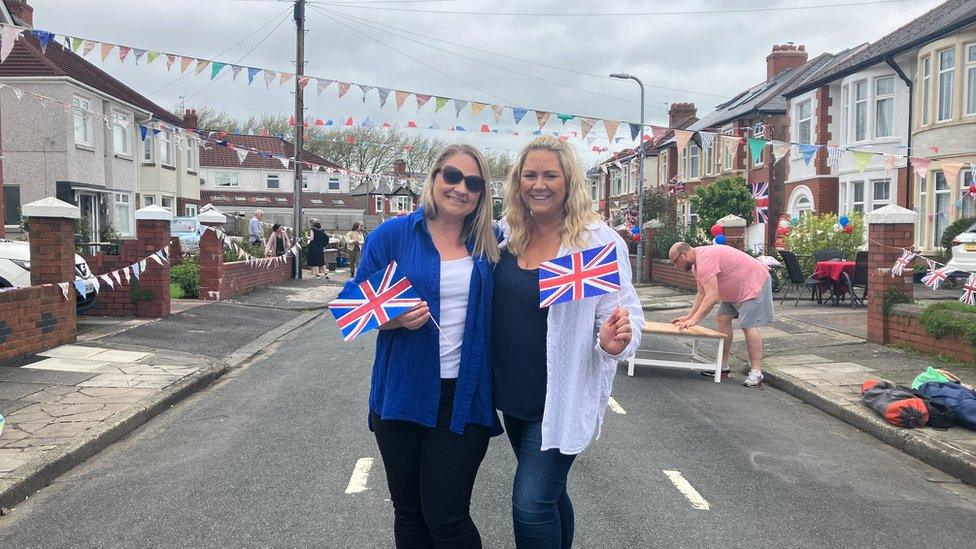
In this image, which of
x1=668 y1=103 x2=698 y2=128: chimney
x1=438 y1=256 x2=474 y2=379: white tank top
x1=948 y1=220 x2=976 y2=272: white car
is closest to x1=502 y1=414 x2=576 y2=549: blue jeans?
x1=438 y1=256 x2=474 y2=379: white tank top

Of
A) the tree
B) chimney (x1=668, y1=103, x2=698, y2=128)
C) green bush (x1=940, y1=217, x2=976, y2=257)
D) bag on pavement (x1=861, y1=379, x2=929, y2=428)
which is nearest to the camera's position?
bag on pavement (x1=861, y1=379, x2=929, y2=428)

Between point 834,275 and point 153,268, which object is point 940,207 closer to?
point 834,275

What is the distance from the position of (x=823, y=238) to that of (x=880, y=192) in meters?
7.70

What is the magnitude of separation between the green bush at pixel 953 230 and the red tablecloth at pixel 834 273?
261 inches

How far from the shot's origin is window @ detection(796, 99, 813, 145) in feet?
91.5

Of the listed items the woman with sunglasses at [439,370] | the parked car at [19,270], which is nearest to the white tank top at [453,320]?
the woman with sunglasses at [439,370]

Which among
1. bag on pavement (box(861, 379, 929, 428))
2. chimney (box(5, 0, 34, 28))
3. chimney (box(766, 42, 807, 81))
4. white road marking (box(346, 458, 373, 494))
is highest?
chimney (box(766, 42, 807, 81))

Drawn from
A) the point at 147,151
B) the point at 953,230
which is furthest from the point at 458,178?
the point at 147,151

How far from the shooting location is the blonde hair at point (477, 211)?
2844mm

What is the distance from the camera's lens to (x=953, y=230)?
19578mm

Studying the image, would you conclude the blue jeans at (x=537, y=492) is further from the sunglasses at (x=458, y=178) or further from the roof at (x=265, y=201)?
the roof at (x=265, y=201)

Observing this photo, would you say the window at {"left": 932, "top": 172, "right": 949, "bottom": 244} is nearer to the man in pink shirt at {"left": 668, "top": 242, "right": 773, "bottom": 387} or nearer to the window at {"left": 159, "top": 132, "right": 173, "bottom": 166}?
the man in pink shirt at {"left": 668, "top": 242, "right": 773, "bottom": 387}

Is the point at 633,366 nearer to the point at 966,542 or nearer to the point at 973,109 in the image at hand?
the point at 966,542

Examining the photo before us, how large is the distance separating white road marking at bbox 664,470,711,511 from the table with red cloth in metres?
11.0
